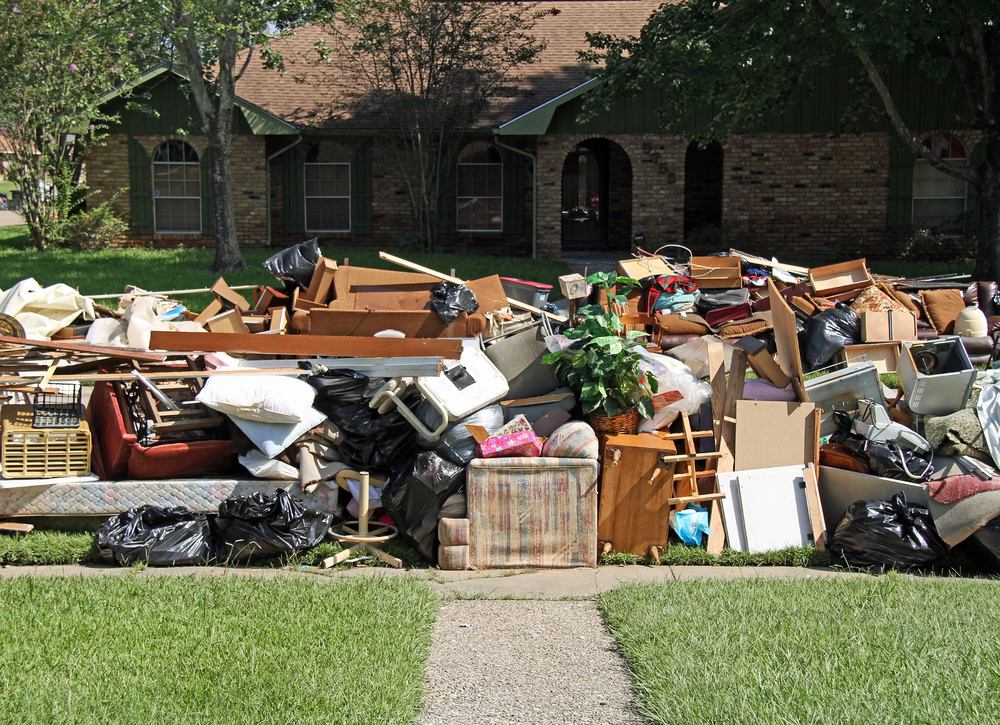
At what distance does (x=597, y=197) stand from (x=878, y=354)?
1359 cm

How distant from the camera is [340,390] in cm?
560

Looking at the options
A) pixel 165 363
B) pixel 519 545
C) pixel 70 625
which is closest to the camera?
pixel 70 625

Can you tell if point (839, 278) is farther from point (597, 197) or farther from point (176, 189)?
point (176, 189)

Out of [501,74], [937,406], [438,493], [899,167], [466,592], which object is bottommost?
[466,592]

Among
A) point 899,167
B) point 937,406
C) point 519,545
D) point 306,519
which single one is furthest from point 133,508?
point 899,167

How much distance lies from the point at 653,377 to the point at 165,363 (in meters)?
3.41

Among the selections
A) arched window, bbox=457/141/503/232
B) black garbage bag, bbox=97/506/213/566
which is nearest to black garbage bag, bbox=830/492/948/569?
black garbage bag, bbox=97/506/213/566

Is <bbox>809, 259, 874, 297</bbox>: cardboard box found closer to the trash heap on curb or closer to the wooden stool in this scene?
the trash heap on curb

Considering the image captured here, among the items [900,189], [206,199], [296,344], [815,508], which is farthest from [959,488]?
[206,199]

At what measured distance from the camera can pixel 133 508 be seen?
5332mm

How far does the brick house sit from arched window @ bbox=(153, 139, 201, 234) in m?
0.03

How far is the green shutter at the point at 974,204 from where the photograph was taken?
17.1 m

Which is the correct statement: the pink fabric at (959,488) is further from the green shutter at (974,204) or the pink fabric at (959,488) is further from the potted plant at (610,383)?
the green shutter at (974,204)

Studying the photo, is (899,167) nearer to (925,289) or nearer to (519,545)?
(925,289)
